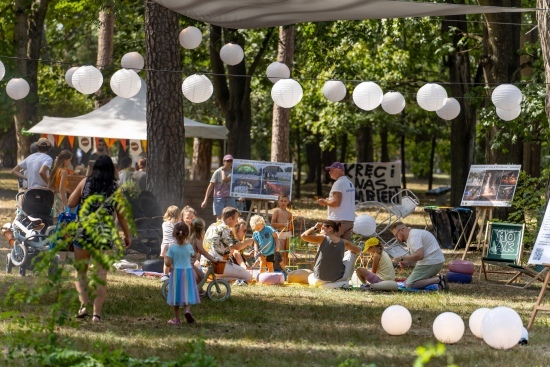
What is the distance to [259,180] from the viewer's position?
17656mm

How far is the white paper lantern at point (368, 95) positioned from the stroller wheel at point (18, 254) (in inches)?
226

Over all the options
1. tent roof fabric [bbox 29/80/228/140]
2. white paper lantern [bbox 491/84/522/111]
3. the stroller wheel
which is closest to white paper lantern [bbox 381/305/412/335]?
the stroller wheel

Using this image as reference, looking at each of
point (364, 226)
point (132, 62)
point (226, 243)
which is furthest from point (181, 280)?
point (132, 62)

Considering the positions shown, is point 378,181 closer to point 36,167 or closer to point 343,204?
point 343,204

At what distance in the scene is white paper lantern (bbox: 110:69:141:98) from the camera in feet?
50.0

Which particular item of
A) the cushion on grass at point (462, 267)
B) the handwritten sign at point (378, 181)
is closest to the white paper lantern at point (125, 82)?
the cushion on grass at point (462, 267)

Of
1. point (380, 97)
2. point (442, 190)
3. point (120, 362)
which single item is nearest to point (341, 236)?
point (380, 97)

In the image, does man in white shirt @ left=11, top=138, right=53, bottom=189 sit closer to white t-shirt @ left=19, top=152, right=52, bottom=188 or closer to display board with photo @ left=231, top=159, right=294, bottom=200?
white t-shirt @ left=19, top=152, right=52, bottom=188

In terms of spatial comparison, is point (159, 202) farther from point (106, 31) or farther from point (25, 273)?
point (106, 31)

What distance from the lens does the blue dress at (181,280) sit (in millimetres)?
9195

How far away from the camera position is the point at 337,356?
26.0 ft

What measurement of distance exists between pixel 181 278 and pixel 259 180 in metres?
8.47

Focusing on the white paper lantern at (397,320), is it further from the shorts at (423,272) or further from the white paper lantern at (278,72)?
the white paper lantern at (278,72)

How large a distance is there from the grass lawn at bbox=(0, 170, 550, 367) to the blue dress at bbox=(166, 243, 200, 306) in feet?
0.82
